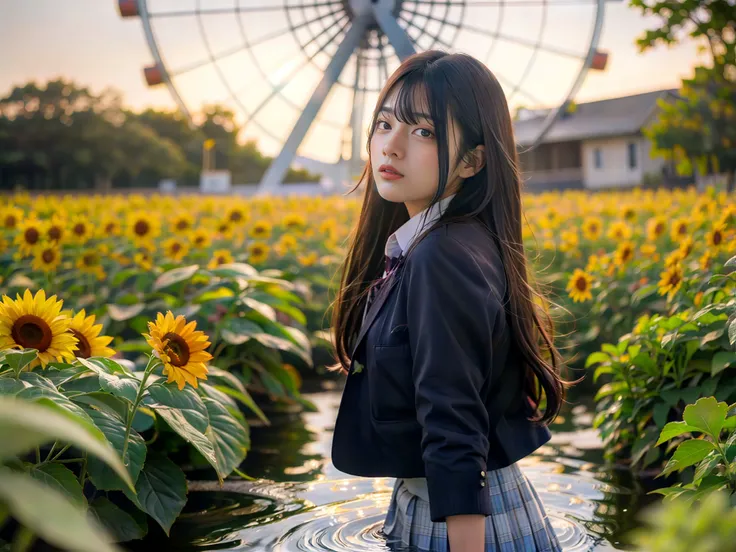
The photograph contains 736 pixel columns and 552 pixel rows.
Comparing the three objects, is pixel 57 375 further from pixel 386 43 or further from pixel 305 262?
pixel 386 43

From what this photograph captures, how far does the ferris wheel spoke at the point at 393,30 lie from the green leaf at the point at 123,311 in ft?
37.2

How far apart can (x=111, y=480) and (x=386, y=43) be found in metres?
15.1

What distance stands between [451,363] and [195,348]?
0.49m

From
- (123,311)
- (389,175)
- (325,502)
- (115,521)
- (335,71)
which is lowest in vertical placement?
(325,502)

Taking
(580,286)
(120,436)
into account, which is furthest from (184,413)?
(580,286)

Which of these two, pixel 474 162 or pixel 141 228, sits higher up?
pixel 474 162

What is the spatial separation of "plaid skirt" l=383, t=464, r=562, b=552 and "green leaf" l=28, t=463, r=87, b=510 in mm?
578

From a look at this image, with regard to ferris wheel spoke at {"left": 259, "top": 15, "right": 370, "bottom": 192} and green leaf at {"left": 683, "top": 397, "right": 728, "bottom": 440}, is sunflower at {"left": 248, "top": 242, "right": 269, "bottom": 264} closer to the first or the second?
green leaf at {"left": 683, "top": 397, "right": 728, "bottom": 440}

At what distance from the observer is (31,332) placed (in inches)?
63.0

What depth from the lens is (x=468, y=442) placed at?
1.35 meters

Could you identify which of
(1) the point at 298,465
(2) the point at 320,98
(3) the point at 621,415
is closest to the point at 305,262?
(1) the point at 298,465

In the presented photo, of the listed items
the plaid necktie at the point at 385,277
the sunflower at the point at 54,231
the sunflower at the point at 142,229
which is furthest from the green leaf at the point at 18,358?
the sunflower at the point at 142,229

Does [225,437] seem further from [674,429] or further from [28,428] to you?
[28,428]

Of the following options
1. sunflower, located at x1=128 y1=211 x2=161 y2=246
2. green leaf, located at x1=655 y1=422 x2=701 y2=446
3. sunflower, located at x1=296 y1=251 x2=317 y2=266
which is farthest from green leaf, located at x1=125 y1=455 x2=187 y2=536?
sunflower, located at x1=296 y1=251 x2=317 y2=266
